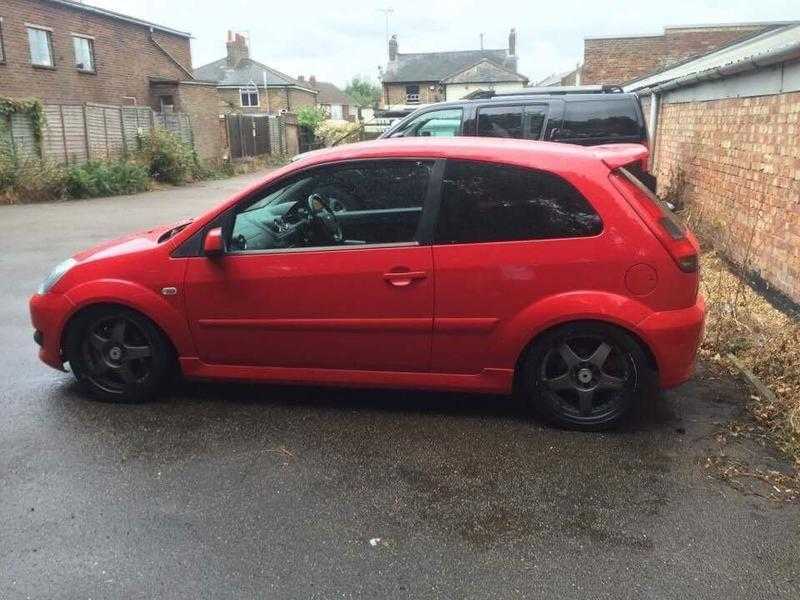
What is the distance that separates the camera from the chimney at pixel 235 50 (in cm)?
6338

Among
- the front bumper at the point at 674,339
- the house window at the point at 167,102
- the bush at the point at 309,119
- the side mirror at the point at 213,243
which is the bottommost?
the front bumper at the point at 674,339

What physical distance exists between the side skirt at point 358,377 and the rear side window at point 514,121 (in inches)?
215

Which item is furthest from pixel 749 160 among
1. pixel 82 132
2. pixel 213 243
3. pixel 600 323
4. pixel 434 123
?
pixel 82 132

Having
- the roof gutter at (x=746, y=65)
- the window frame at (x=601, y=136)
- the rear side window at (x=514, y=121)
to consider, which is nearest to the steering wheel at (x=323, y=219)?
the roof gutter at (x=746, y=65)

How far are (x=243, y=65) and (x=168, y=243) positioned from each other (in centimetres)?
6393

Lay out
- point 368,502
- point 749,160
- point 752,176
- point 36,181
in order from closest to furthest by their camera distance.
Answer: point 368,502, point 752,176, point 749,160, point 36,181

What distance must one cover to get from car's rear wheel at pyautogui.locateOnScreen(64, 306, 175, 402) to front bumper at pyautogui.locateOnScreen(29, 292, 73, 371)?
0.22 ft

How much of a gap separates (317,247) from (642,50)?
1271 inches

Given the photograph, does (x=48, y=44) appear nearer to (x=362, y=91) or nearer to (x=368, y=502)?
(x=368, y=502)

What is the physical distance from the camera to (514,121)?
8891 millimetres

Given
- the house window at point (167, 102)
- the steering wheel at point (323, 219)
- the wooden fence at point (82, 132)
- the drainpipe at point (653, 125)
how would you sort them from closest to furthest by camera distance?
the steering wheel at point (323, 219) < the drainpipe at point (653, 125) < the wooden fence at point (82, 132) < the house window at point (167, 102)

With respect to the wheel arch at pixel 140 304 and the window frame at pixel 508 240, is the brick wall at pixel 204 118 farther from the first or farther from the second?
the window frame at pixel 508 240

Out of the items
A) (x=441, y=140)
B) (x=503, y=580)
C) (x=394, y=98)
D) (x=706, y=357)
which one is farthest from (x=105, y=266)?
(x=394, y=98)

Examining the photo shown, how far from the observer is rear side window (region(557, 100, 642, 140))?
28.3 ft
